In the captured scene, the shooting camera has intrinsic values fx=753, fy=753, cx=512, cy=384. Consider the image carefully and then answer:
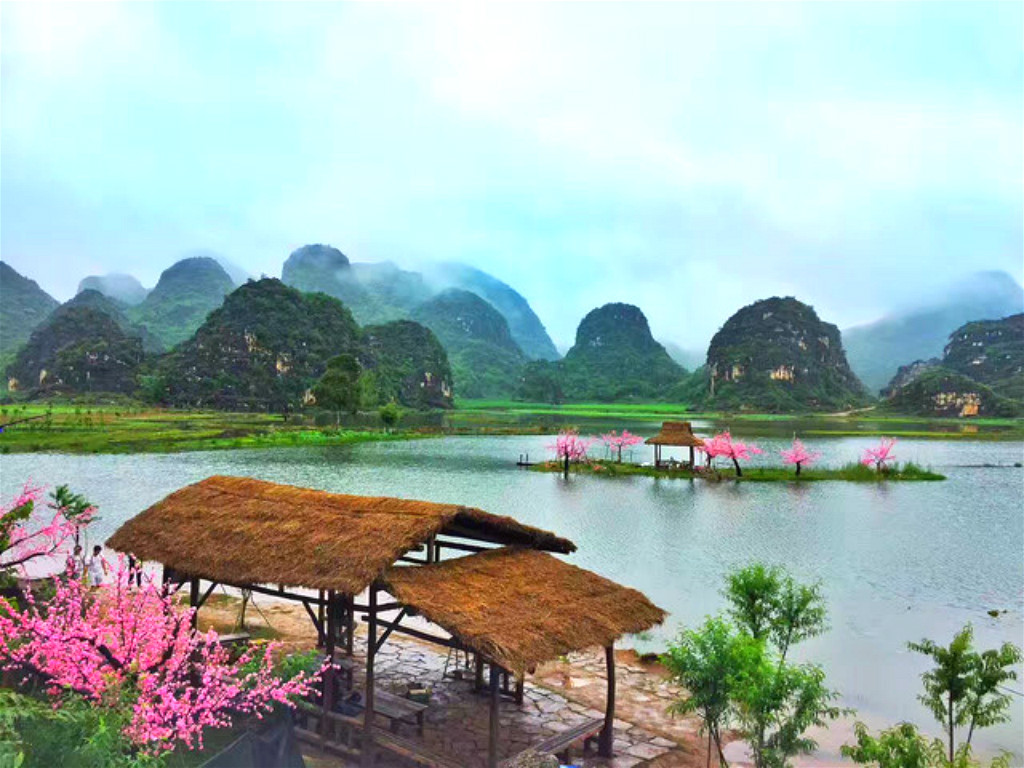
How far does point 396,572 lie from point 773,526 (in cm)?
2126

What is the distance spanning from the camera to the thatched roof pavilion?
26.2 ft

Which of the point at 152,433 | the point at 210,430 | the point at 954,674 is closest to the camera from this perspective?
the point at 954,674

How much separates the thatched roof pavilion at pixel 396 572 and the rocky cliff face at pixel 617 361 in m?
148

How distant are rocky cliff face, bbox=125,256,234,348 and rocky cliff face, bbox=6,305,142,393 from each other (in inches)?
1707

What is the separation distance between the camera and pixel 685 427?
44.5 metres

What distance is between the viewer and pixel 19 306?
15000 centimetres

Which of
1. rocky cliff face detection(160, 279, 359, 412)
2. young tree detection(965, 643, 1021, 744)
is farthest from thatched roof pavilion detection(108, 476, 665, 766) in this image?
rocky cliff face detection(160, 279, 359, 412)

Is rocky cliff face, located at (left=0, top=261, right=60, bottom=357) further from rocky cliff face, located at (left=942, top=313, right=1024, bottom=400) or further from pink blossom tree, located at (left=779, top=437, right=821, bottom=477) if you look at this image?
rocky cliff face, located at (left=942, top=313, right=1024, bottom=400)

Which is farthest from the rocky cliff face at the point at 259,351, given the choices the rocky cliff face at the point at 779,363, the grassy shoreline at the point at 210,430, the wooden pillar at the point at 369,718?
the wooden pillar at the point at 369,718

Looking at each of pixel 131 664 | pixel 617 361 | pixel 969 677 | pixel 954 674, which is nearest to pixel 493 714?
pixel 131 664

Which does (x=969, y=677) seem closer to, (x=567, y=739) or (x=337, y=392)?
(x=567, y=739)

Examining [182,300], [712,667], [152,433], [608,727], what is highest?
[182,300]

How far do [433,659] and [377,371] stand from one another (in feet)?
320

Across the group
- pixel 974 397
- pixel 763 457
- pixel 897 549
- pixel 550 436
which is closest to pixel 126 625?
pixel 897 549
